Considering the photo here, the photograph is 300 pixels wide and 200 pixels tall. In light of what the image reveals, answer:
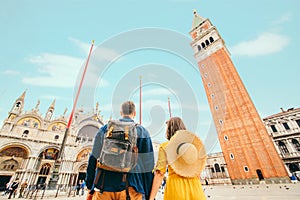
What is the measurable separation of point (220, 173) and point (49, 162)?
28.3 meters

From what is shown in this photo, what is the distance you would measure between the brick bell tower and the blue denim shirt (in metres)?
23.0

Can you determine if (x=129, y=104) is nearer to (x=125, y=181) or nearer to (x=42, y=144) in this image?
(x=125, y=181)

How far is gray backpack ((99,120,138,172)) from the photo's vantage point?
152 cm

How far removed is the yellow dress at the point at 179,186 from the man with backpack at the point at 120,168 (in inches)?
7.5

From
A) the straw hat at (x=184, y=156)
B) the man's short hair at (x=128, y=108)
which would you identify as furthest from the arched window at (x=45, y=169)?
the straw hat at (x=184, y=156)

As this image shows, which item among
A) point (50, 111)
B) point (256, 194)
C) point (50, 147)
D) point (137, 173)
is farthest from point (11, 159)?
point (256, 194)

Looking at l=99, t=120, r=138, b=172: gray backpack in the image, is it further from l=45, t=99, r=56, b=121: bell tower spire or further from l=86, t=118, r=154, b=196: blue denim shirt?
l=45, t=99, r=56, b=121: bell tower spire

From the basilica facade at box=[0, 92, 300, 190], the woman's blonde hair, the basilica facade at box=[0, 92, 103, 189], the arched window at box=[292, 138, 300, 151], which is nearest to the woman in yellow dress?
the woman's blonde hair

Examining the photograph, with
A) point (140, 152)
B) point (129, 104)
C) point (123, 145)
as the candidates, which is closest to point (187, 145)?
point (140, 152)

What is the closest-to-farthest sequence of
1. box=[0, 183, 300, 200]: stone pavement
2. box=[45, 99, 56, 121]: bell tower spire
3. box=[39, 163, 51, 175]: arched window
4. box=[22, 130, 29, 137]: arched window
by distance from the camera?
box=[0, 183, 300, 200]: stone pavement → box=[39, 163, 51, 175]: arched window → box=[22, 130, 29, 137]: arched window → box=[45, 99, 56, 121]: bell tower spire

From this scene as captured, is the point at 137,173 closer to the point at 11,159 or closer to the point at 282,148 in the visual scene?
the point at 11,159

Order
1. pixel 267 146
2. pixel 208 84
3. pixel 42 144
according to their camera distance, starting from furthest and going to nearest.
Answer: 1. pixel 208 84
2. pixel 42 144
3. pixel 267 146

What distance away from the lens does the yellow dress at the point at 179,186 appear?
1696 mm

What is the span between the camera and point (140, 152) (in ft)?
6.01
